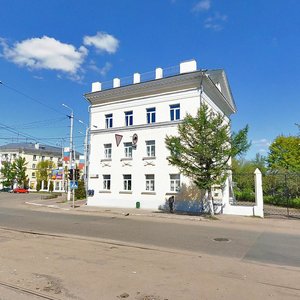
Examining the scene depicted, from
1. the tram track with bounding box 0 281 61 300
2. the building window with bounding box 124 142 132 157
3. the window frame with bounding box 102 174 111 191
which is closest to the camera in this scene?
the tram track with bounding box 0 281 61 300

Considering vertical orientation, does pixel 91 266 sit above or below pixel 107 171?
below

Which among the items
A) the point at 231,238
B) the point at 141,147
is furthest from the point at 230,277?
the point at 141,147

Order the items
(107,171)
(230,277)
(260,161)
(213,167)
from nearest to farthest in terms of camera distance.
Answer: (230,277) → (213,167) → (107,171) → (260,161)

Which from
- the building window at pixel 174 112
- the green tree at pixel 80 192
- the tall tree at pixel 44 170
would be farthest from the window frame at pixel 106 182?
the tall tree at pixel 44 170

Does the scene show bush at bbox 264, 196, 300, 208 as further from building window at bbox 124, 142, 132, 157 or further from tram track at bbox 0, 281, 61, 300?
tram track at bbox 0, 281, 61, 300

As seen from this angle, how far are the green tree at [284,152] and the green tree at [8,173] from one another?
55.7 metres

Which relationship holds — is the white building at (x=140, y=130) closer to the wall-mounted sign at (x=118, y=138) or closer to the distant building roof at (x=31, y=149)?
the wall-mounted sign at (x=118, y=138)

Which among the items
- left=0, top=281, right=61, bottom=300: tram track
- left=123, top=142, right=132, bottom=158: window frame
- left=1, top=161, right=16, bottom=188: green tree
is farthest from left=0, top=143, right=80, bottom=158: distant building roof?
left=0, top=281, right=61, bottom=300: tram track

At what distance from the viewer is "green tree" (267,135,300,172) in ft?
156

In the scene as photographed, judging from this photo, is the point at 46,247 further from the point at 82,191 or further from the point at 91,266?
the point at 82,191

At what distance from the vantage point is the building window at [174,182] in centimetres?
2519

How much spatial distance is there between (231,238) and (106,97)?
21.2m

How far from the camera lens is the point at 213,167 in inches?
790

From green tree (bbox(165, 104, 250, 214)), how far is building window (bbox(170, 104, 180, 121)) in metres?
5.37
